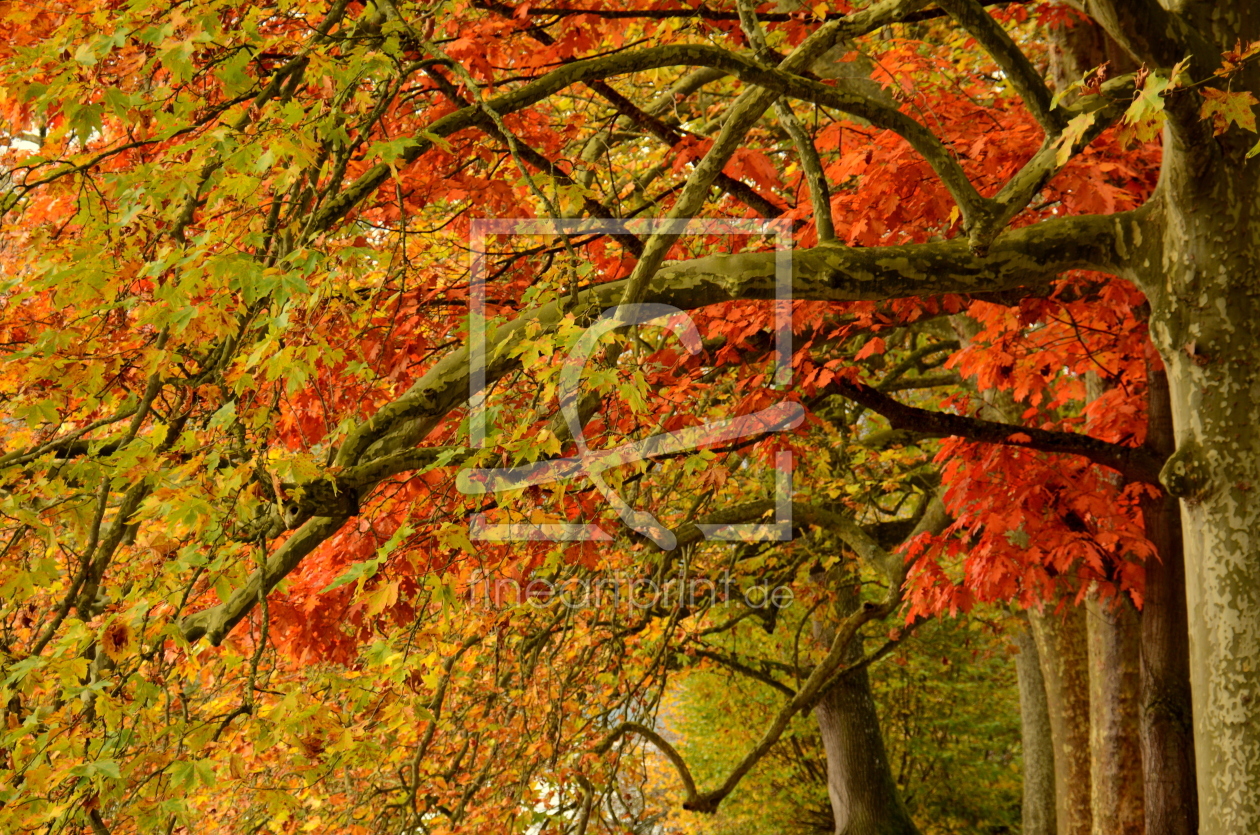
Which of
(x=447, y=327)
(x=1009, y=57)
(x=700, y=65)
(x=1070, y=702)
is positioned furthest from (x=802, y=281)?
(x=1070, y=702)

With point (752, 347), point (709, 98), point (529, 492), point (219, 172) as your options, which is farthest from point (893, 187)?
point (709, 98)

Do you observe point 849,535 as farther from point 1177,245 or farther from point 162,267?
point 162,267

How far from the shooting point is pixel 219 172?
277 centimetres

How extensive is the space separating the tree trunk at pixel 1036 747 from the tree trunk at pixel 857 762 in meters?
1.32

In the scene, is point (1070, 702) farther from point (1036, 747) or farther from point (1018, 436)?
point (1036, 747)

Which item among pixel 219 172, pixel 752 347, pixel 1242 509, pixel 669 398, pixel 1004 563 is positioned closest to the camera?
pixel 219 172

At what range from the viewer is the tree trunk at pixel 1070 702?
22.5 feet

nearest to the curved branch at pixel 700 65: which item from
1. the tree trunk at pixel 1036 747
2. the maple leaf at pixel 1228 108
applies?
the maple leaf at pixel 1228 108

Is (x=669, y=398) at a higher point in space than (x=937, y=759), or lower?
higher

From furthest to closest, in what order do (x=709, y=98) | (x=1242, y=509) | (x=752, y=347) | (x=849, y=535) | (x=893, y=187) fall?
(x=709, y=98)
(x=849, y=535)
(x=752, y=347)
(x=893, y=187)
(x=1242, y=509)

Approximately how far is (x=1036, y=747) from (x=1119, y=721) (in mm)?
5306

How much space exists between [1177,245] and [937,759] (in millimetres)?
11231

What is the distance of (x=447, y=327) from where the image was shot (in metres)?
4.86

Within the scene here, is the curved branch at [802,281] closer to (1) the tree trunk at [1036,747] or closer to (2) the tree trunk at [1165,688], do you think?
(2) the tree trunk at [1165,688]
